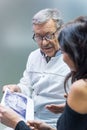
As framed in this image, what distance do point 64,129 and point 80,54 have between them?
29 cm

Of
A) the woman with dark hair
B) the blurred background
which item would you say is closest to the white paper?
the woman with dark hair

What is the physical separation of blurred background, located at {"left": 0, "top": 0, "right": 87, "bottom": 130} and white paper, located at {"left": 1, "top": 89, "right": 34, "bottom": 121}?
0.55m

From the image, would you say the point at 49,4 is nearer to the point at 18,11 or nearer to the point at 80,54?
the point at 18,11

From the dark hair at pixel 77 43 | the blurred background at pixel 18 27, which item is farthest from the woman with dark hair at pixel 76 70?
the blurred background at pixel 18 27

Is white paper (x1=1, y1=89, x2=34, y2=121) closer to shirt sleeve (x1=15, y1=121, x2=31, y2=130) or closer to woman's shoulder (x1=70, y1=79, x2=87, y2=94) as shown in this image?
shirt sleeve (x1=15, y1=121, x2=31, y2=130)

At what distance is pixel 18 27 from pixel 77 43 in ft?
3.78

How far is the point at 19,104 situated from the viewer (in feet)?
4.35

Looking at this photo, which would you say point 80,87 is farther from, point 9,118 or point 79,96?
point 9,118

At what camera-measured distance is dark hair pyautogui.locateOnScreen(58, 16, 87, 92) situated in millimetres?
890

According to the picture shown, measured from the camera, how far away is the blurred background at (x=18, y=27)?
194 centimetres

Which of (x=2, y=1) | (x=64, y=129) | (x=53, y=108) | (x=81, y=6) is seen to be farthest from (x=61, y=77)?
(x=2, y=1)

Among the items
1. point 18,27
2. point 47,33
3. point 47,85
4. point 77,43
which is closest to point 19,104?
point 47,85

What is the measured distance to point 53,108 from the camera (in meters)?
1.26

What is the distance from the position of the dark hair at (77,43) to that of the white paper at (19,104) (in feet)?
1.40
